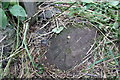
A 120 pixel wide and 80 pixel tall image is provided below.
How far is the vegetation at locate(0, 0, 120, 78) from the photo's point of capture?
1349 millimetres

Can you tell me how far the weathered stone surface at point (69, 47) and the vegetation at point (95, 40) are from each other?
5 cm

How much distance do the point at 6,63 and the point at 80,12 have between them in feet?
2.60

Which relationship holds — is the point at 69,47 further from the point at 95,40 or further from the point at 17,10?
the point at 17,10

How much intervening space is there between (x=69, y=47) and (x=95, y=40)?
235mm

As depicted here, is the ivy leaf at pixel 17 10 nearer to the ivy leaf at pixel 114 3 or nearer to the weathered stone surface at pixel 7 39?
the weathered stone surface at pixel 7 39

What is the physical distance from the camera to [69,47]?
1.45 metres

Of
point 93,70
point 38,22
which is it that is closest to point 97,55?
point 93,70

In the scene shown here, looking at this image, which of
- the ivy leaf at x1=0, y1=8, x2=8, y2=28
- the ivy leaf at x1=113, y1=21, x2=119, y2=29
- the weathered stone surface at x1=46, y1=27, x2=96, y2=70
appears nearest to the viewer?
the ivy leaf at x1=0, y1=8, x2=8, y2=28

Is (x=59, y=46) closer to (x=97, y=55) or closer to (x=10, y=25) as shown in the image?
(x=97, y=55)

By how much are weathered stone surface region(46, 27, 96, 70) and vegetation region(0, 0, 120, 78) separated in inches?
2.0

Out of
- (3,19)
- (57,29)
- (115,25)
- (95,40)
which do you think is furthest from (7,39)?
(115,25)

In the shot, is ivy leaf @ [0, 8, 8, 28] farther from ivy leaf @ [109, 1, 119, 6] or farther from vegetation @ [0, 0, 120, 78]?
ivy leaf @ [109, 1, 119, 6]

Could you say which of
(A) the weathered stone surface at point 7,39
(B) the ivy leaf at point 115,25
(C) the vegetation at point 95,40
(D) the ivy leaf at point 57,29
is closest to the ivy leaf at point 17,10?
(C) the vegetation at point 95,40

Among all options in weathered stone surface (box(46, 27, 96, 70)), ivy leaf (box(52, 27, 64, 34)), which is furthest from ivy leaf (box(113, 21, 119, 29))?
ivy leaf (box(52, 27, 64, 34))
